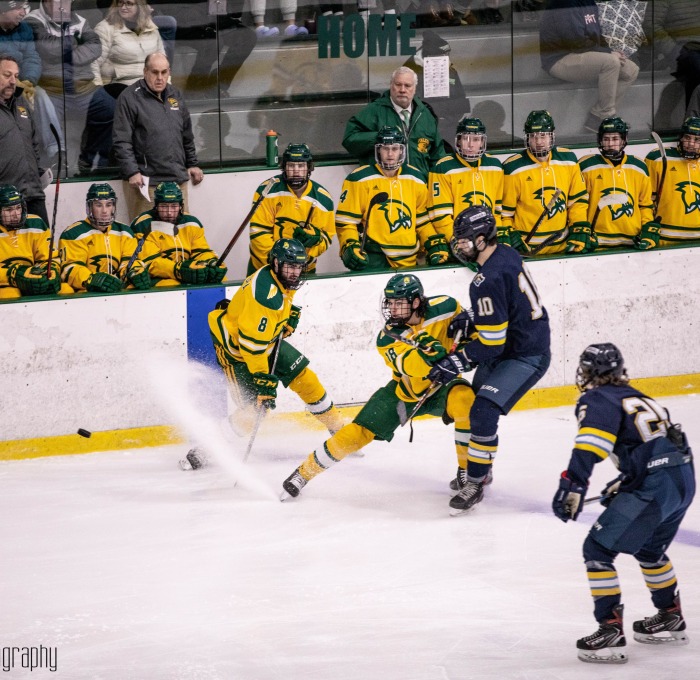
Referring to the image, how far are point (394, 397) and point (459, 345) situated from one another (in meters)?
0.35

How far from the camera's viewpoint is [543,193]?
7.62 m

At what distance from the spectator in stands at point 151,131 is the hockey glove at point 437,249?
1.33 meters

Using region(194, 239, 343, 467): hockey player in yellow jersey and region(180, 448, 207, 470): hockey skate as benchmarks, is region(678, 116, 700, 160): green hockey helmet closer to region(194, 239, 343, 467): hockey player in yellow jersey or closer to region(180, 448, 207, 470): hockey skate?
region(194, 239, 343, 467): hockey player in yellow jersey

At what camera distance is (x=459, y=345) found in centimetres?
569

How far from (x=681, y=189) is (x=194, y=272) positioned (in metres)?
2.86

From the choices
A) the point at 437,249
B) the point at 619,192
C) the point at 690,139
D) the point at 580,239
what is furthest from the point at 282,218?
the point at 690,139

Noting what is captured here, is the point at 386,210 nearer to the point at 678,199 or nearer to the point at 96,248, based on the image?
the point at 96,248

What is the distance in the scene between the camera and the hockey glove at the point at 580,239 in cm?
754

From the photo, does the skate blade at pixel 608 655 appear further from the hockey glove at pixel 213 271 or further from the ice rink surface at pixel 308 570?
the hockey glove at pixel 213 271

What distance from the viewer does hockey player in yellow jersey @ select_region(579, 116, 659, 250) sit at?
7.71 metres

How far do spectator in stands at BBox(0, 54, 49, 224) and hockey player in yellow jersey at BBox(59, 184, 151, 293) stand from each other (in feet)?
0.87

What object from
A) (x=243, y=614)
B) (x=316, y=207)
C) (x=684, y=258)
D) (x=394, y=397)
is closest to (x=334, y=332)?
(x=316, y=207)

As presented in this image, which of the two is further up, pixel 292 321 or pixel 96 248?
pixel 96 248

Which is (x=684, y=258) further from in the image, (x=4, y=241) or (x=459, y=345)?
(x=4, y=241)
